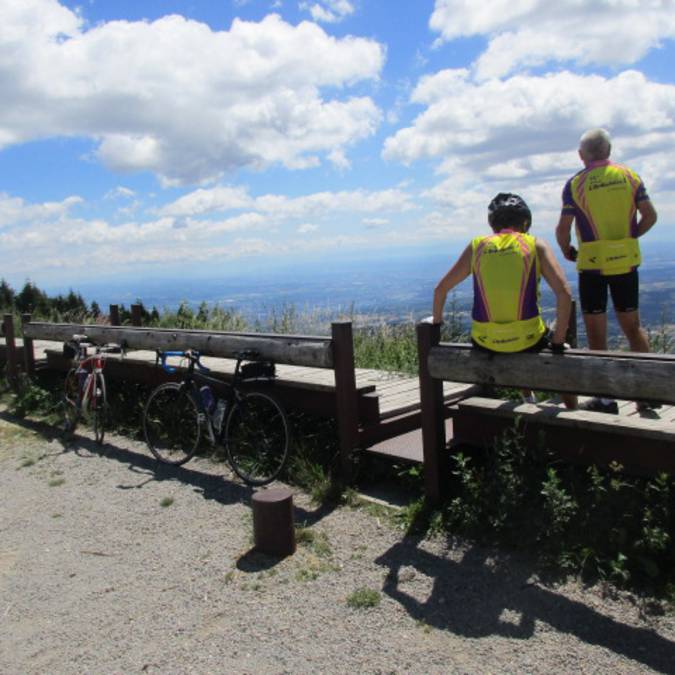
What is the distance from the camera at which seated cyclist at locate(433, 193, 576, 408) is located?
4129 millimetres

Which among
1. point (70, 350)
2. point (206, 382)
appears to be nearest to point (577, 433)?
point (206, 382)

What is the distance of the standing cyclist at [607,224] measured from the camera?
4672 mm

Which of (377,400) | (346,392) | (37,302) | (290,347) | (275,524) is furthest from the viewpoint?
(37,302)

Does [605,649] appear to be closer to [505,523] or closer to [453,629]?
[453,629]

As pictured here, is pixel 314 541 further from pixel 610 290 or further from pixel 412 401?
pixel 610 290

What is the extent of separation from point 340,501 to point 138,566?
1529mm

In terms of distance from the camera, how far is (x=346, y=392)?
5.29m

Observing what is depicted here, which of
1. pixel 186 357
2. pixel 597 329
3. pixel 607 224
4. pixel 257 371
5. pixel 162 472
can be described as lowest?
pixel 162 472

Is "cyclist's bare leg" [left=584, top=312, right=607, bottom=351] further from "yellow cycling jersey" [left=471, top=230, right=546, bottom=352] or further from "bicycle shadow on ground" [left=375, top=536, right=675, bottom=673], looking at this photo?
"bicycle shadow on ground" [left=375, top=536, right=675, bottom=673]

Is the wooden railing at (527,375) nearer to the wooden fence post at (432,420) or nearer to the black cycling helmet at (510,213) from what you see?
the wooden fence post at (432,420)

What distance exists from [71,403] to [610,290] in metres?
6.14

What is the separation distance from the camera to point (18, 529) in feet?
17.2

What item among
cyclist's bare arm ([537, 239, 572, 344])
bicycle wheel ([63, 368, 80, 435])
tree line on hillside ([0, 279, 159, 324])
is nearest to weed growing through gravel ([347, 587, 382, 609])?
cyclist's bare arm ([537, 239, 572, 344])

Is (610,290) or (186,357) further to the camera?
(186,357)
